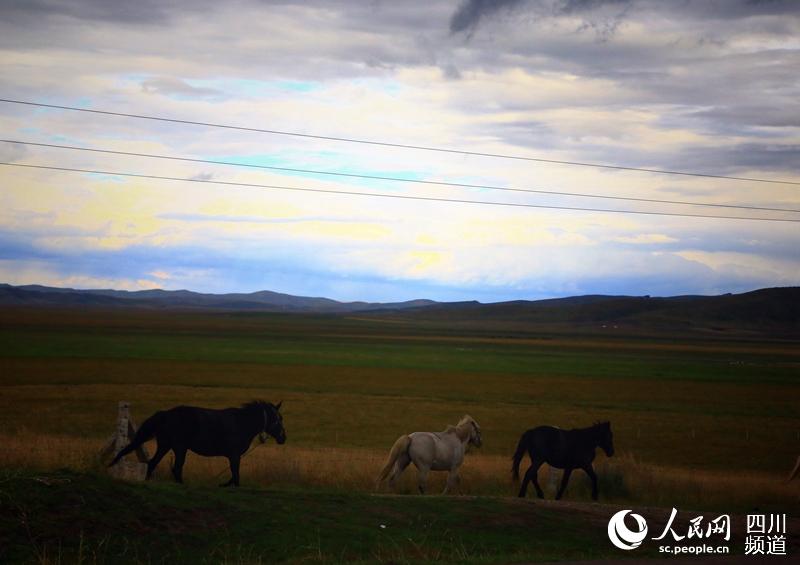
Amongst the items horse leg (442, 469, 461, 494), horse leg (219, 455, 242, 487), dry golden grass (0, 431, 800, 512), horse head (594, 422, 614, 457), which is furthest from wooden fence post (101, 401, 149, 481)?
horse head (594, 422, 614, 457)

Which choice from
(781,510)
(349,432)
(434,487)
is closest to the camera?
(781,510)

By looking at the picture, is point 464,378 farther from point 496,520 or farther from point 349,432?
point 496,520

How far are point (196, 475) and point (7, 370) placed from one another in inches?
1696

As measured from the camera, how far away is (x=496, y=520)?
13.7 metres

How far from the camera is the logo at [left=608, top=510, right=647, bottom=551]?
41.7 feet

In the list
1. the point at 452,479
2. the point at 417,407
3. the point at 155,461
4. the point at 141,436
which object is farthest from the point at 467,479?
the point at 417,407

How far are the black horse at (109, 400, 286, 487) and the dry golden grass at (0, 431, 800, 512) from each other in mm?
970

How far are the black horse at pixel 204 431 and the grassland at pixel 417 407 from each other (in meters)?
0.99

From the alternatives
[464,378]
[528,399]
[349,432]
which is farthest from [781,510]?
[464,378]

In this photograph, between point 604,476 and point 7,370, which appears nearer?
point 604,476

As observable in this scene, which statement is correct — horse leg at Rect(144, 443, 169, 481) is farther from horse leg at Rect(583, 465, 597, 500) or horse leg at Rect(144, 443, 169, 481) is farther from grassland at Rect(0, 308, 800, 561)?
horse leg at Rect(583, 465, 597, 500)

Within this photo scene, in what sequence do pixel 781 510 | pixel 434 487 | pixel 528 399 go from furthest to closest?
1. pixel 528 399
2. pixel 434 487
3. pixel 781 510

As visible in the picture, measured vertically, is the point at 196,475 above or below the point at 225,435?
below

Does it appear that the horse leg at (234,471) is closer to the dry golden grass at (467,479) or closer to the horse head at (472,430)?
the dry golden grass at (467,479)
